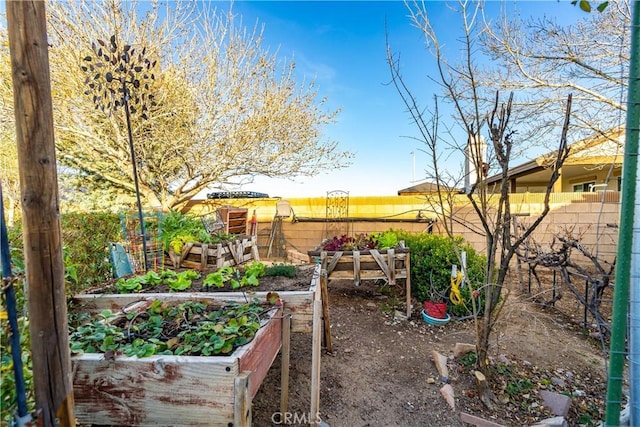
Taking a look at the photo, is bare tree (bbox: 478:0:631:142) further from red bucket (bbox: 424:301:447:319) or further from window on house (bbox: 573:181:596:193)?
window on house (bbox: 573:181:596:193)

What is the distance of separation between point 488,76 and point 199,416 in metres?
6.64

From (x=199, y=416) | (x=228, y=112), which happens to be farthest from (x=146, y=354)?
(x=228, y=112)

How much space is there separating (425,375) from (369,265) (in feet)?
4.28

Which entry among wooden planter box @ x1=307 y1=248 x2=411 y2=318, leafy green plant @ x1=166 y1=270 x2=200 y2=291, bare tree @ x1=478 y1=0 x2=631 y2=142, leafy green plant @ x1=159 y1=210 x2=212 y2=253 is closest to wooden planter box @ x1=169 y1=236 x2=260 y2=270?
leafy green plant @ x1=159 y1=210 x2=212 y2=253

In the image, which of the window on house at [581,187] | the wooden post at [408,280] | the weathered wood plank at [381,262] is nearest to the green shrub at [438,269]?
the wooden post at [408,280]

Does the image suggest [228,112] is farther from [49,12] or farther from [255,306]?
[255,306]

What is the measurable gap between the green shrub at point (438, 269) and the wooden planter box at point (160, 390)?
9.50ft

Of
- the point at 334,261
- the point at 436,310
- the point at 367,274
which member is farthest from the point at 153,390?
the point at 436,310

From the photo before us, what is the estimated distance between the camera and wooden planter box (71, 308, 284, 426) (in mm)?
904

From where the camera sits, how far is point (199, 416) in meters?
0.91

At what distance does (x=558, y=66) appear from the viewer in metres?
5.14

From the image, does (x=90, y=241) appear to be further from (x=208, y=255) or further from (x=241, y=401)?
(x=241, y=401)

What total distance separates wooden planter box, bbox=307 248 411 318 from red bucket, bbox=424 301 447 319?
21cm

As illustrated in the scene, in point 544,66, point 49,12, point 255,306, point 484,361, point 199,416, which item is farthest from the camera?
point 544,66
